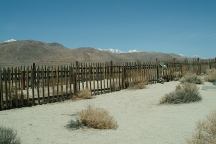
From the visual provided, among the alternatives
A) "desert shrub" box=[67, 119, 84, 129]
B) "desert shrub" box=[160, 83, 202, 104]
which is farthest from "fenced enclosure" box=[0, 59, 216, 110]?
"desert shrub" box=[67, 119, 84, 129]

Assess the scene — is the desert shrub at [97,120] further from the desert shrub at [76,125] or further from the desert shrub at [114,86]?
the desert shrub at [114,86]

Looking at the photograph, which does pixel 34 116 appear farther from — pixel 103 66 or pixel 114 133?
pixel 103 66

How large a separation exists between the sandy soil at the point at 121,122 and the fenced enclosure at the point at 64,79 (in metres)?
0.79

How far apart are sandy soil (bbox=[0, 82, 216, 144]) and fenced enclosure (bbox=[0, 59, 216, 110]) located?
79 centimetres

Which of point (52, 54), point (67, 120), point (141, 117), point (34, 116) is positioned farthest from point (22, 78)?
point (52, 54)

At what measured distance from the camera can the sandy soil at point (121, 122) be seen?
33.2ft

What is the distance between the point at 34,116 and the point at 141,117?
404 centimetres

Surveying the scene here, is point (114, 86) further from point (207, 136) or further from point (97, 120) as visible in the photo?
point (207, 136)

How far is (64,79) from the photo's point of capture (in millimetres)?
20266

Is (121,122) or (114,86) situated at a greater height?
(114,86)

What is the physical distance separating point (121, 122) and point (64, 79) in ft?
26.8

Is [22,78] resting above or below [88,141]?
above

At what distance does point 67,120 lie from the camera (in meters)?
13.3

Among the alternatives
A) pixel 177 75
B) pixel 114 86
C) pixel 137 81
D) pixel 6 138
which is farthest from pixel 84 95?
pixel 177 75
